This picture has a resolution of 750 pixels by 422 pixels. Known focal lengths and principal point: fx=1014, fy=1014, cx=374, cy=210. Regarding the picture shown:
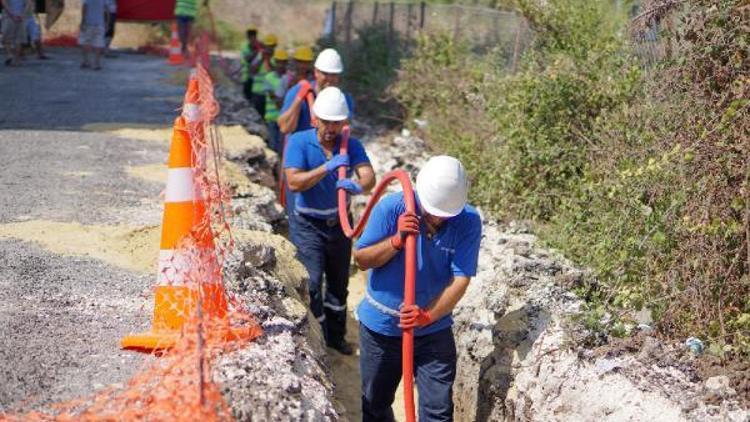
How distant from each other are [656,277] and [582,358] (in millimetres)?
643

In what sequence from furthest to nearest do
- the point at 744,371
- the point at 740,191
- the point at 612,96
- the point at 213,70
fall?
1. the point at 213,70
2. the point at 612,96
3. the point at 740,191
4. the point at 744,371

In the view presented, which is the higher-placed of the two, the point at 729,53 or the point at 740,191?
the point at 729,53

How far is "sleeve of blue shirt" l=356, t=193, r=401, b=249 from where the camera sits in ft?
17.0

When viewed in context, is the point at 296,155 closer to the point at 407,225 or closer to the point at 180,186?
the point at 180,186

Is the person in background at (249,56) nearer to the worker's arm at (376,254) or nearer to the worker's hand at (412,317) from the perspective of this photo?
the worker's arm at (376,254)

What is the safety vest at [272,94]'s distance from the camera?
12391 millimetres

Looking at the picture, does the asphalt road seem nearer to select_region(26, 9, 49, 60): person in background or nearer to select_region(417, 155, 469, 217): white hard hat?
select_region(417, 155, 469, 217): white hard hat

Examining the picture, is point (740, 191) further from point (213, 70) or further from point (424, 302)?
point (213, 70)

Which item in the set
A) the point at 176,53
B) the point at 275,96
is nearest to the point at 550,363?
the point at 275,96

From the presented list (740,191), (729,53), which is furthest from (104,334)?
(729,53)

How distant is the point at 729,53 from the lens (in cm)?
575

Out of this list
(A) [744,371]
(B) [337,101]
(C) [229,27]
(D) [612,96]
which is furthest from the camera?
(C) [229,27]

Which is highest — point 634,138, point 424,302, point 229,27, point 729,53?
point 729,53

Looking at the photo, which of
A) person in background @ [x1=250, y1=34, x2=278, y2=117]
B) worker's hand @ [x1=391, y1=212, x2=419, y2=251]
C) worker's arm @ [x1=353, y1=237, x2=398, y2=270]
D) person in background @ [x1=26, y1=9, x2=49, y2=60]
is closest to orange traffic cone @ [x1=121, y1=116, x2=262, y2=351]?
worker's arm @ [x1=353, y1=237, x2=398, y2=270]
